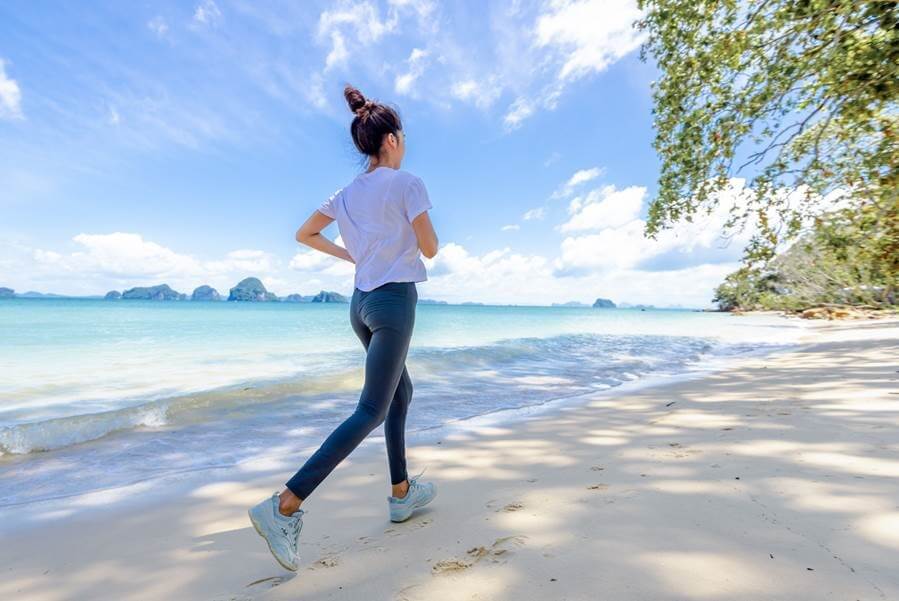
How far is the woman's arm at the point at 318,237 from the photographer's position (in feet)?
7.55

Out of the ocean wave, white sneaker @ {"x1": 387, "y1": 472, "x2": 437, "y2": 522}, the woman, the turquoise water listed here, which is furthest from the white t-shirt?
the ocean wave

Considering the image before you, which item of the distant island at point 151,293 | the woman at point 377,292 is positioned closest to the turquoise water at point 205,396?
the woman at point 377,292

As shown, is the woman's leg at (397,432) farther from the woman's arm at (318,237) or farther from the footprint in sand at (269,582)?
the woman's arm at (318,237)

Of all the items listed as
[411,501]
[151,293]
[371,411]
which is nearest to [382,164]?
[371,411]

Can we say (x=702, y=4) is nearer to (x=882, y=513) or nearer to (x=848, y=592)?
(x=882, y=513)

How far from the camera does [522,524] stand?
195 centimetres

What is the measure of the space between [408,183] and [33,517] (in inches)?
123

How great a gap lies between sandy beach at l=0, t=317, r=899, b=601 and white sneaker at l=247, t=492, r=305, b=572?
0.10 m

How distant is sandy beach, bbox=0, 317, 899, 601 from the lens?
147 centimetres

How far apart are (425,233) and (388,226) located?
18 cm

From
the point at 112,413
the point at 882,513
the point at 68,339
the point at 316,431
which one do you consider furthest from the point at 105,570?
the point at 68,339

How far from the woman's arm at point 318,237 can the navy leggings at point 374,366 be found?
421mm

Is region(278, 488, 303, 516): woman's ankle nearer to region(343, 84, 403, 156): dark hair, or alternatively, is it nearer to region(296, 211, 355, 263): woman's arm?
region(296, 211, 355, 263): woman's arm

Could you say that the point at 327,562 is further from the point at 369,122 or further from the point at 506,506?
the point at 369,122
